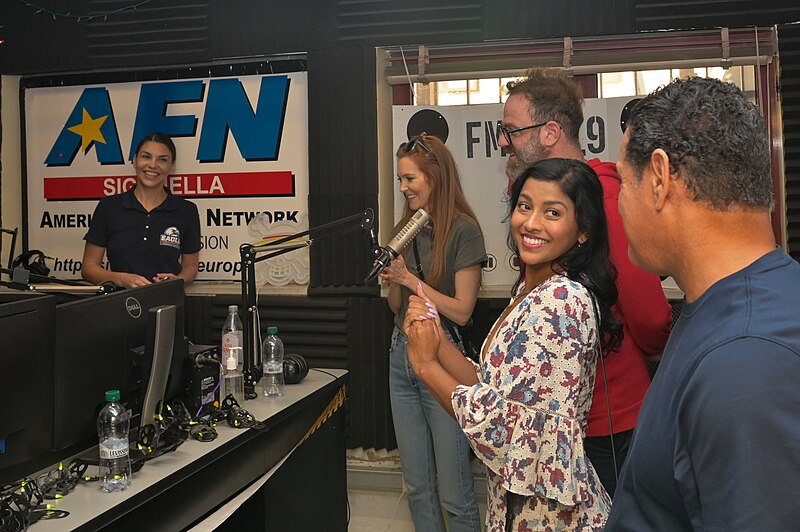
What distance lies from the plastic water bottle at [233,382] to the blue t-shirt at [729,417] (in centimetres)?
188

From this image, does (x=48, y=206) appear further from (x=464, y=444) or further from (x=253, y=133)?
(x=464, y=444)

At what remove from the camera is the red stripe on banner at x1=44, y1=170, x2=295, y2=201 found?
427cm

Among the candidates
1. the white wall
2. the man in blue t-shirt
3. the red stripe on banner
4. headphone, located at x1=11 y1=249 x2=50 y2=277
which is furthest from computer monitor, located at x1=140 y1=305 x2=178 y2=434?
the white wall

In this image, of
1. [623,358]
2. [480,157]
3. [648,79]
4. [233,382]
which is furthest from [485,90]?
[623,358]

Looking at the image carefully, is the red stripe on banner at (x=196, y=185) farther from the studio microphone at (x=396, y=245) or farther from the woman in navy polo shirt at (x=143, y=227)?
the studio microphone at (x=396, y=245)

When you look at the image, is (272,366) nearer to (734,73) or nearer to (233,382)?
(233,382)

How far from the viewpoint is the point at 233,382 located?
8.51 ft

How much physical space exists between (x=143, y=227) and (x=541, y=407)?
2.87m

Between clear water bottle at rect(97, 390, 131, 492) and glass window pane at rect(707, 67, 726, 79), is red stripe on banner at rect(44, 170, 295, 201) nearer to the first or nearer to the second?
glass window pane at rect(707, 67, 726, 79)

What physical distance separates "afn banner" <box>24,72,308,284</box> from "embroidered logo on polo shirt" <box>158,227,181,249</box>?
0.42 m

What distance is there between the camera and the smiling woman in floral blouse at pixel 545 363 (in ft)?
5.08

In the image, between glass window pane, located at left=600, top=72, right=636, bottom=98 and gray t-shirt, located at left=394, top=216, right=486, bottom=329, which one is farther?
glass window pane, located at left=600, top=72, right=636, bottom=98

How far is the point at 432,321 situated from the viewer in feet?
5.72

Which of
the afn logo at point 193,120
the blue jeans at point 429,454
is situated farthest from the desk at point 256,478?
the afn logo at point 193,120
